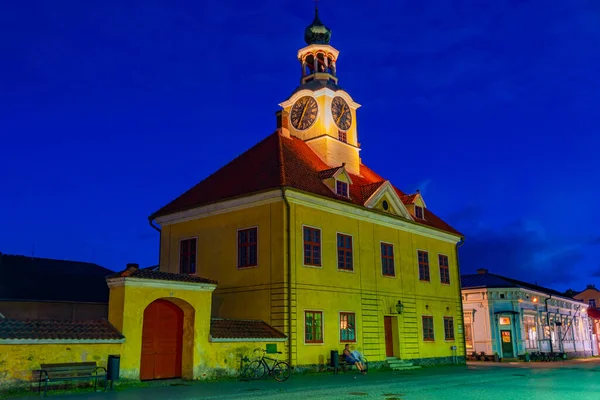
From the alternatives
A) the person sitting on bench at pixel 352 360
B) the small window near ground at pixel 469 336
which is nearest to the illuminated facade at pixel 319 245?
the person sitting on bench at pixel 352 360

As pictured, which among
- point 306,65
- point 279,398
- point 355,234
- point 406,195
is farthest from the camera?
point 306,65

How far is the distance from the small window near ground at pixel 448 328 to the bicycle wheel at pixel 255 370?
47.5 feet

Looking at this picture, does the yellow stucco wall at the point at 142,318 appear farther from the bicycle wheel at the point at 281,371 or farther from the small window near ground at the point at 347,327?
the small window near ground at the point at 347,327

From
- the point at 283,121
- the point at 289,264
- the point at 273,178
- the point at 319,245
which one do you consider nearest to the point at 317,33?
the point at 283,121

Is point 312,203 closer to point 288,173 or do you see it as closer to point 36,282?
point 288,173

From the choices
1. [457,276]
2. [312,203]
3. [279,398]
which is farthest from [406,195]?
[279,398]

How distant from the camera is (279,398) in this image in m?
14.5

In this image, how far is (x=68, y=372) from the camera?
1557 centimetres

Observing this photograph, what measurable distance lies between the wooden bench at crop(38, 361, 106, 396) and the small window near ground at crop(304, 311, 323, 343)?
903 centimetres

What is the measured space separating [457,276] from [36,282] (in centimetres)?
2303

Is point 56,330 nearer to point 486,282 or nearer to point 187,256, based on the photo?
point 187,256

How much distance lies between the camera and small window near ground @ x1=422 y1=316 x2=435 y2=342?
30.2m

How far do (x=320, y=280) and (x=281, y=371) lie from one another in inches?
193

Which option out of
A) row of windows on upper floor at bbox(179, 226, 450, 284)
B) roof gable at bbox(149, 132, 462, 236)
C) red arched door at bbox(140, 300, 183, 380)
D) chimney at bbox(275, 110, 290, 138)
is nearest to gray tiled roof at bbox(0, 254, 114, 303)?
roof gable at bbox(149, 132, 462, 236)
